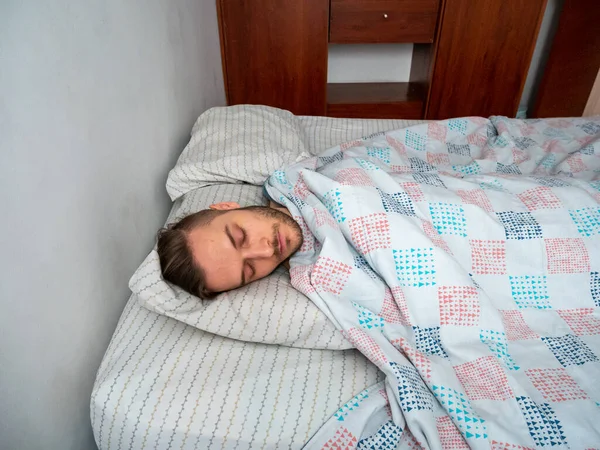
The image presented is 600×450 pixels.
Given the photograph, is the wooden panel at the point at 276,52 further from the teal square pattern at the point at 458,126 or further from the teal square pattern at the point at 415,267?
the teal square pattern at the point at 415,267

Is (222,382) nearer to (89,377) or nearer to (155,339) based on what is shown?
(155,339)

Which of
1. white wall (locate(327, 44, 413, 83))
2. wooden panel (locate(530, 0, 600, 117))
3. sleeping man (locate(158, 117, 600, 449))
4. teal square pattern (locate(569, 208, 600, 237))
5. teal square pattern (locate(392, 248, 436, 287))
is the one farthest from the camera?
white wall (locate(327, 44, 413, 83))

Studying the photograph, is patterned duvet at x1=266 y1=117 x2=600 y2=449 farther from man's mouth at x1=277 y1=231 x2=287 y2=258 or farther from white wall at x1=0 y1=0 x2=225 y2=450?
white wall at x1=0 y1=0 x2=225 y2=450

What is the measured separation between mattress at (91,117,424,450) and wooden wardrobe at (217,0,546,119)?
1906 mm

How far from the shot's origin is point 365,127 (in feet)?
5.95

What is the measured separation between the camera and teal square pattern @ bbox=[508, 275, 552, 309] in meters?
0.97

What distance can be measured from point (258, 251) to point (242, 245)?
5 cm

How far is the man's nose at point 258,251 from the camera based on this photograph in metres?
0.99

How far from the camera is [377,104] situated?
2557 millimetres

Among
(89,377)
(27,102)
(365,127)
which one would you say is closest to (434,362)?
(89,377)

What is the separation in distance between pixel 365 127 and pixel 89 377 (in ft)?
4.72

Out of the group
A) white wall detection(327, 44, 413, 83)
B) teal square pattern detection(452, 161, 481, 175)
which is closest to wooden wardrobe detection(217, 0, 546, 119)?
white wall detection(327, 44, 413, 83)

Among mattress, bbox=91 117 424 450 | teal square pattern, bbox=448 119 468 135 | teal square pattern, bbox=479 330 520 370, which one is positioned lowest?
mattress, bbox=91 117 424 450

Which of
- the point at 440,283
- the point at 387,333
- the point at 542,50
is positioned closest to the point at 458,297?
the point at 440,283
